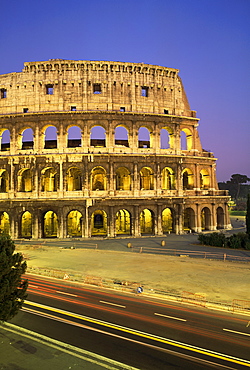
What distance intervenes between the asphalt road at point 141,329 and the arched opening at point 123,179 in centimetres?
2516

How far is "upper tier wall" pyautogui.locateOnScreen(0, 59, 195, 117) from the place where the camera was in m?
36.4

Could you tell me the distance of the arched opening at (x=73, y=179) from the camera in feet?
123

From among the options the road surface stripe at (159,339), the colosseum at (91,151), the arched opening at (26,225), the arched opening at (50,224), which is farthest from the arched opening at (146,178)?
the road surface stripe at (159,339)

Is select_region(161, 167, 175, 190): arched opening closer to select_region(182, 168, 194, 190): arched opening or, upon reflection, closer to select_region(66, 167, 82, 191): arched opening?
select_region(182, 168, 194, 190): arched opening

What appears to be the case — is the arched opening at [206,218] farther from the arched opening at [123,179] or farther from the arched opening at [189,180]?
the arched opening at [123,179]

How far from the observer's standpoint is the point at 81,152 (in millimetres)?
35344

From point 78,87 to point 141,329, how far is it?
31999mm

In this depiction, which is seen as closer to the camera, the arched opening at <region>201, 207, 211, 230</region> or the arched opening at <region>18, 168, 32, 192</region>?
the arched opening at <region>18, 168, 32, 192</region>

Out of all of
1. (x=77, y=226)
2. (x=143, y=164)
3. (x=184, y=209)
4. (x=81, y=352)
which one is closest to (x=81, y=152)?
(x=143, y=164)

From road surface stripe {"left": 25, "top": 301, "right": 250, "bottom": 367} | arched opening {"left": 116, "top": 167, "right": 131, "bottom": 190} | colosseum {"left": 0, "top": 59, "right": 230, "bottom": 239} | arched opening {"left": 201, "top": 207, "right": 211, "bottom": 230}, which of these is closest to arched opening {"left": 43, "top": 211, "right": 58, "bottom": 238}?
colosseum {"left": 0, "top": 59, "right": 230, "bottom": 239}

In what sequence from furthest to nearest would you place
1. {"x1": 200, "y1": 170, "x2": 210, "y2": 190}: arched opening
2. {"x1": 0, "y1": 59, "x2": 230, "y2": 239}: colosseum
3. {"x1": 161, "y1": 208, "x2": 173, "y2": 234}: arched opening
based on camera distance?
1. {"x1": 200, "y1": 170, "x2": 210, "y2": 190}: arched opening
2. {"x1": 161, "y1": 208, "x2": 173, "y2": 234}: arched opening
3. {"x1": 0, "y1": 59, "x2": 230, "y2": 239}: colosseum

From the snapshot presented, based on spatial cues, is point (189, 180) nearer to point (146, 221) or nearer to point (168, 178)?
point (168, 178)

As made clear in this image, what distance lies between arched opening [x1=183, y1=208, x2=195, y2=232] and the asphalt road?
25.2 m

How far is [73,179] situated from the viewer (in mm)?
40531
